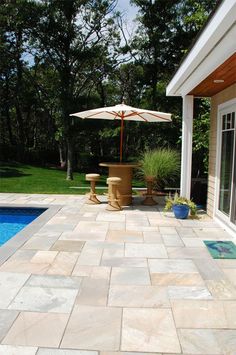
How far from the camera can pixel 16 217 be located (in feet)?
23.2

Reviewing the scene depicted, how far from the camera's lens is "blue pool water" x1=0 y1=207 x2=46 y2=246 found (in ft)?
21.3

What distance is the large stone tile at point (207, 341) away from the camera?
235 centimetres

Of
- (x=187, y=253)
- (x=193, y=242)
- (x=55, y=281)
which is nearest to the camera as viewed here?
(x=55, y=281)

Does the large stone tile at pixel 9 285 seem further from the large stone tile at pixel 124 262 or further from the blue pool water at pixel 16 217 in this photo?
the blue pool water at pixel 16 217

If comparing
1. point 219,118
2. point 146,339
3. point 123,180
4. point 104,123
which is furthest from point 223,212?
point 104,123

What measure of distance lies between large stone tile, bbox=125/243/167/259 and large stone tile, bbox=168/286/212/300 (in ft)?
3.00

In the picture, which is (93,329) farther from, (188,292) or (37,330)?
(188,292)

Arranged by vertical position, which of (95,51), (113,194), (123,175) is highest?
(95,51)

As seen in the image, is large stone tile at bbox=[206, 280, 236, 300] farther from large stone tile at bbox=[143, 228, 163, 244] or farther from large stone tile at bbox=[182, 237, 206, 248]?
large stone tile at bbox=[143, 228, 163, 244]

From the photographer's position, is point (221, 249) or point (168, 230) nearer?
point (221, 249)

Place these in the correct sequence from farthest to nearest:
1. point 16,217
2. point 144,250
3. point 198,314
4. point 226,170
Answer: point 16,217 < point 226,170 < point 144,250 < point 198,314

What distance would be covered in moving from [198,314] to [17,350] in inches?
54.3

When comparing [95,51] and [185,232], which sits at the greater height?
[95,51]

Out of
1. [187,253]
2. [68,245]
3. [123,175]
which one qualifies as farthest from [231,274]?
[123,175]
